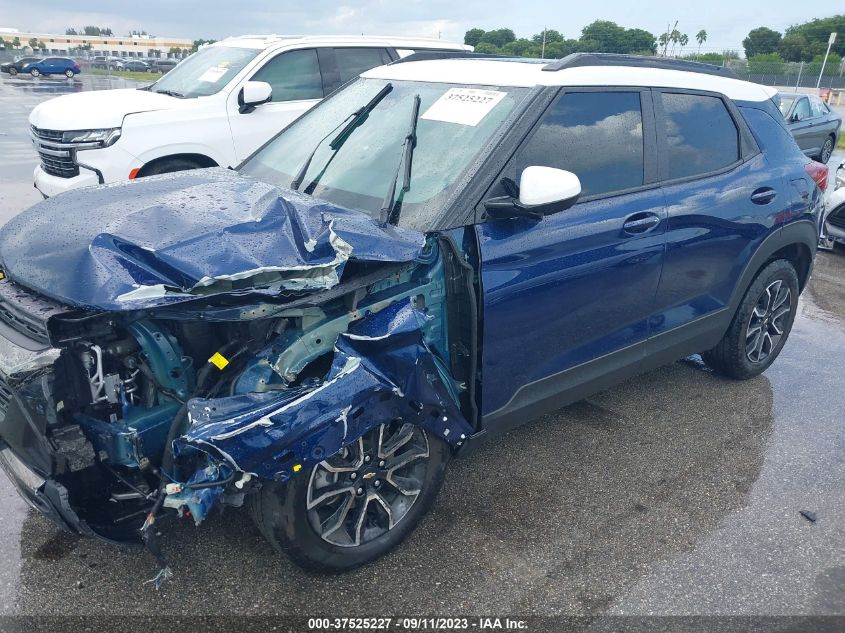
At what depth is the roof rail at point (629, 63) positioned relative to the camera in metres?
3.26

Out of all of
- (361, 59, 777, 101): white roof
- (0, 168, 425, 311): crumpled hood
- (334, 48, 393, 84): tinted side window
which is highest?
(361, 59, 777, 101): white roof

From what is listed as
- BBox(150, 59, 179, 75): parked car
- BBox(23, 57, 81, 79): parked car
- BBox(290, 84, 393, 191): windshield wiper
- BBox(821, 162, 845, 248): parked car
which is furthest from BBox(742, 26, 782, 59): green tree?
BBox(290, 84, 393, 191): windshield wiper

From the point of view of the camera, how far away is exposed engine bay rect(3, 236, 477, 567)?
2.20 m

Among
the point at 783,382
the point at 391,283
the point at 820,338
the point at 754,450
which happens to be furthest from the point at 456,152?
the point at 820,338

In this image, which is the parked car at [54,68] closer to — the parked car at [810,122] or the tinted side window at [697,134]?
the parked car at [810,122]

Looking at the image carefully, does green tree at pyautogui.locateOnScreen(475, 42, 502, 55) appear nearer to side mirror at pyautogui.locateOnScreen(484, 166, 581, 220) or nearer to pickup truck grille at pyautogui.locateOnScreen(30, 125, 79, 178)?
side mirror at pyautogui.locateOnScreen(484, 166, 581, 220)

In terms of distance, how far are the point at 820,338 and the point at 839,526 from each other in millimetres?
2616

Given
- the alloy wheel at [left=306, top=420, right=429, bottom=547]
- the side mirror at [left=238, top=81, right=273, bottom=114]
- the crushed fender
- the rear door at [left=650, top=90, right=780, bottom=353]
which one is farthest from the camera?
the side mirror at [left=238, top=81, right=273, bottom=114]

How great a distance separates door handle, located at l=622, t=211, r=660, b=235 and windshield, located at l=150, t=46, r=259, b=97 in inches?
198

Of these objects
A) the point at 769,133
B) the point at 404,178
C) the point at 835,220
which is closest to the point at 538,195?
the point at 404,178

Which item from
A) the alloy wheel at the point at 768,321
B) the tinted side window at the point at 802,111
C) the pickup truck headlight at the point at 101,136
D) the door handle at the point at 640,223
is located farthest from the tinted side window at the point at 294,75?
the tinted side window at the point at 802,111

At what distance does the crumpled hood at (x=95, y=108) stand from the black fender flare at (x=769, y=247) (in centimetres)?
520

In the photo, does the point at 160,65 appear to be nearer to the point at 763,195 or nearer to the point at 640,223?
the point at 763,195

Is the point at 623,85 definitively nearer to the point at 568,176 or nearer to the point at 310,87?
the point at 568,176
